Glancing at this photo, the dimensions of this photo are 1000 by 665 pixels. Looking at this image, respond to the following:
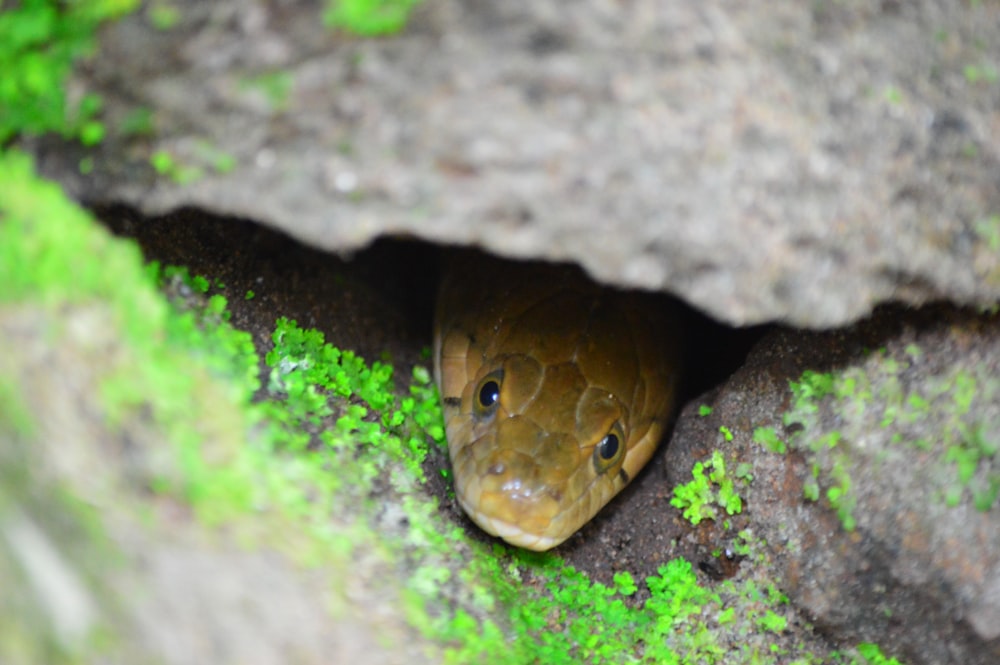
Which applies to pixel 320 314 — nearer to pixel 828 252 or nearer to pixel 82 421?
pixel 82 421

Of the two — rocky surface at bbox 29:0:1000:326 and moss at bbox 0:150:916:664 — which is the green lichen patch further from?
rocky surface at bbox 29:0:1000:326

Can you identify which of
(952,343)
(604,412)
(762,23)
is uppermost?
(762,23)

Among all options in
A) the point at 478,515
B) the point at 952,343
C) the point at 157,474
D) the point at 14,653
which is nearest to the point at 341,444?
the point at 478,515

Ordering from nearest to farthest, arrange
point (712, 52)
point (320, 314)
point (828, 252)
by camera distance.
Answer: point (712, 52) → point (828, 252) → point (320, 314)

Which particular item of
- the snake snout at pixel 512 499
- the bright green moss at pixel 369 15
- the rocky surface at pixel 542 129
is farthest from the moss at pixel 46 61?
the snake snout at pixel 512 499

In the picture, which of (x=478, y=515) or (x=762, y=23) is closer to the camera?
(x=762, y=23)

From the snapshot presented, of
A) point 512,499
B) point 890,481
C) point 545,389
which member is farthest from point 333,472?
point 890,481

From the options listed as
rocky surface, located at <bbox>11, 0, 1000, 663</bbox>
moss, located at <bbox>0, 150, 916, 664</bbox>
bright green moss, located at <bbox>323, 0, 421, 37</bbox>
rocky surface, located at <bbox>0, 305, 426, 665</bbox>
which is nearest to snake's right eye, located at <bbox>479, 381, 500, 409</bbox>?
moss, located at <bbox>0, 150, 916, 664</bbox>

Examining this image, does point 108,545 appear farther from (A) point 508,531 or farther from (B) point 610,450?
(B) point 610,450
